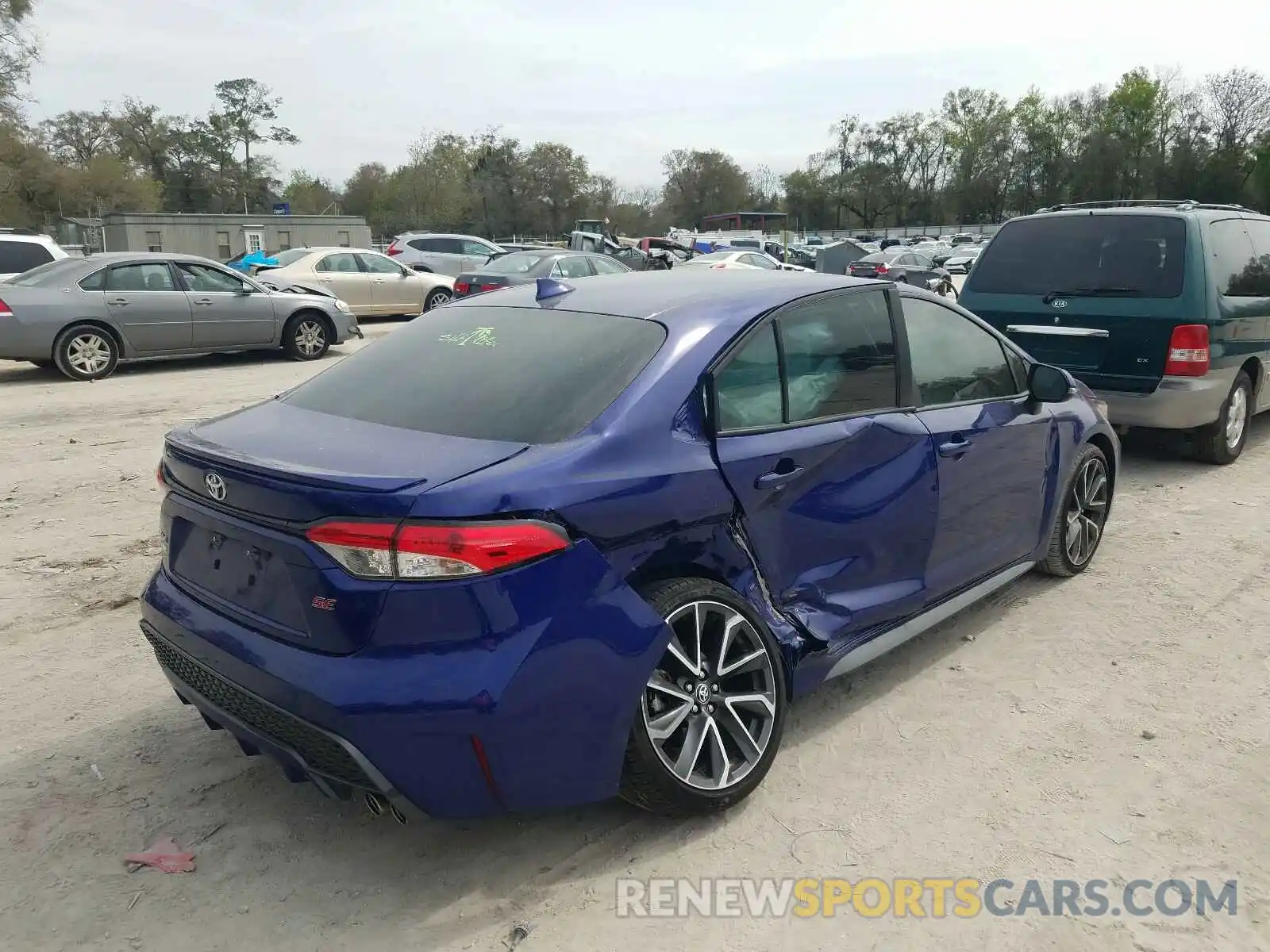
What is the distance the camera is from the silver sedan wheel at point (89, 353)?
37.6 feet

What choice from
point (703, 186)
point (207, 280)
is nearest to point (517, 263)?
point (207, 280)

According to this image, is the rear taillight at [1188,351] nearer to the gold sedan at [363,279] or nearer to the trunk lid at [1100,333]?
the trunk lid at [1100,333]

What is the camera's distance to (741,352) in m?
3.25

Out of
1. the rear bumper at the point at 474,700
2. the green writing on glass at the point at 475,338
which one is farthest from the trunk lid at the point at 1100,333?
the rear bumper at the point at 474,700

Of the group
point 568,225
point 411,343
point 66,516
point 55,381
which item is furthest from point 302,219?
point 411,343

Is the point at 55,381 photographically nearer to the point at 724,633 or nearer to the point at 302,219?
the point at 724,633

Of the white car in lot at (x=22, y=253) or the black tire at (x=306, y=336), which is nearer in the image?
the black tire at (x=306, y=336)

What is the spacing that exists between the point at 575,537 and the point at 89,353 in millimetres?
11116

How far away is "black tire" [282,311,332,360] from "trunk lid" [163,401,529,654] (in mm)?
10961

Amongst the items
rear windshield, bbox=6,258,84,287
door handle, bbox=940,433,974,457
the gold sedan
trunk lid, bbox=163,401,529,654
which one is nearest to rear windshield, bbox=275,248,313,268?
the gold sedan

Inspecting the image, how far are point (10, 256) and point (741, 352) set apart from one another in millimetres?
14188

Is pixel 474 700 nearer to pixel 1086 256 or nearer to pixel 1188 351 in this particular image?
pixel 1188 351

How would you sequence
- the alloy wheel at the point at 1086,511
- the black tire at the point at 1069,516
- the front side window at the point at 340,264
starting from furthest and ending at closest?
the front side window at the point at 340,264, the alloy wheel at the point at 1086,511, the black tire at the point at 1069,516

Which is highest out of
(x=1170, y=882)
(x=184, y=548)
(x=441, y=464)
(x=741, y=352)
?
(x=741, y=352)
